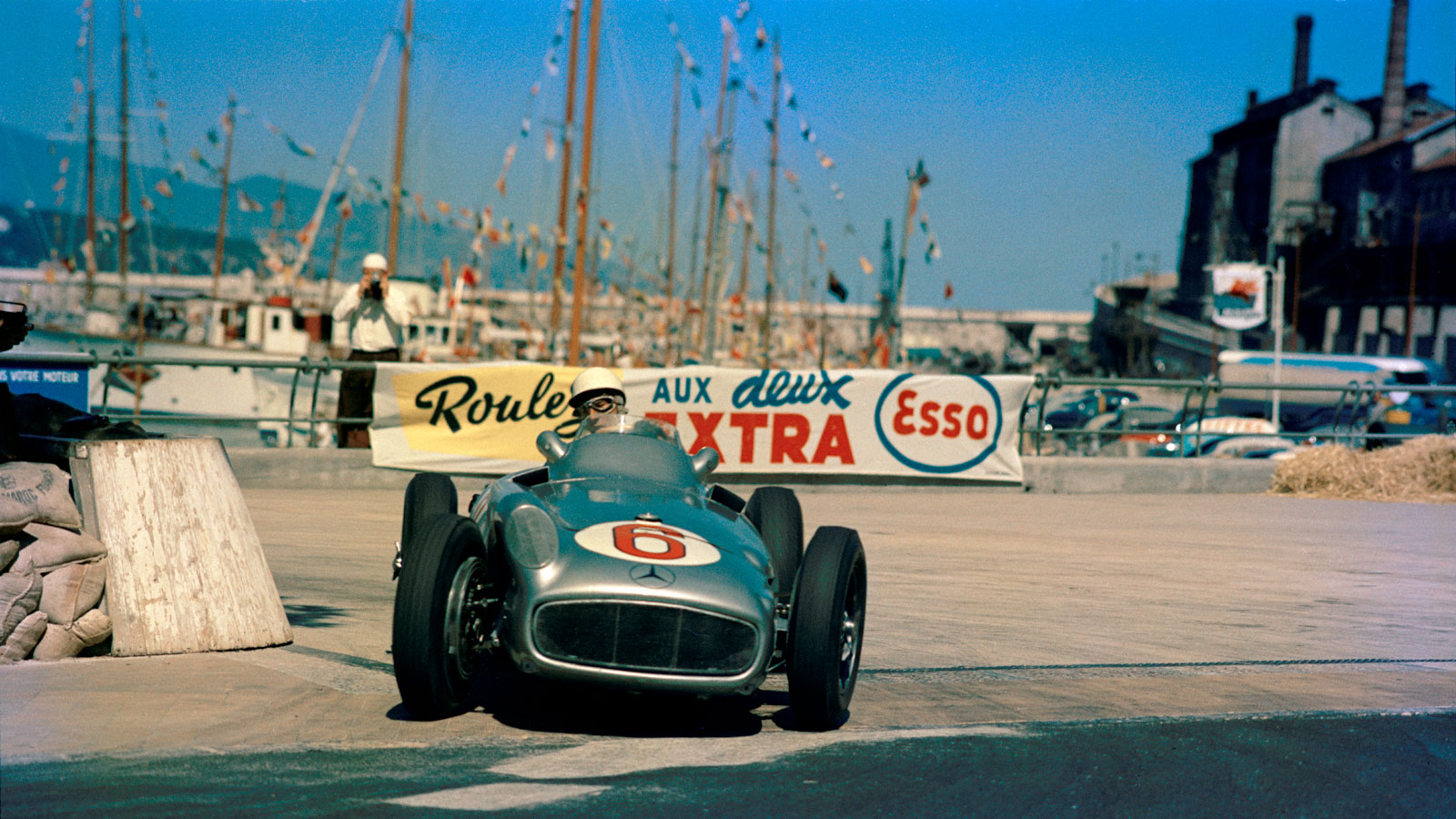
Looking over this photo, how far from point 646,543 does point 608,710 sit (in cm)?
88

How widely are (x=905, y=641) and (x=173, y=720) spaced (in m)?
3.90

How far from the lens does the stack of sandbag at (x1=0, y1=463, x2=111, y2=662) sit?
5875mm

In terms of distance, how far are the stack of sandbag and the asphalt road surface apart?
164 millimetres

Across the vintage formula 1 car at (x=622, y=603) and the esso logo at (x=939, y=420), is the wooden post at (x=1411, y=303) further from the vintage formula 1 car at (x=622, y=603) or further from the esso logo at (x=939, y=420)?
the vintage formula 1 car at (x=622, y=603)

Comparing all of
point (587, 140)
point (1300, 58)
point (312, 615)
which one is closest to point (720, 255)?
point (587, 140)

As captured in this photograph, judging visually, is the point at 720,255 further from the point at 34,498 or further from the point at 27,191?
the point at 34,498

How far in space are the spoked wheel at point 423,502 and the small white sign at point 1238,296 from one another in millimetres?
47338

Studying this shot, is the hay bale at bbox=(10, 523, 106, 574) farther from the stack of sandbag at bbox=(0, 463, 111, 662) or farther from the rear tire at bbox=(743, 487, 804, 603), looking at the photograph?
the rear tire at bbox=(743, 487, 804, 603)

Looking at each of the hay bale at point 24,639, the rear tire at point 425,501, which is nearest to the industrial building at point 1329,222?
the rear tire at point 425,501

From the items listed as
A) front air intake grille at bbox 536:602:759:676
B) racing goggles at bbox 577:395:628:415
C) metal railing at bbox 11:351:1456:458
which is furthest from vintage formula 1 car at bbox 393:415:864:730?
metal railing at bbox 11:351:1456:458

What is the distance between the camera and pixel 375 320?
15.0 meters

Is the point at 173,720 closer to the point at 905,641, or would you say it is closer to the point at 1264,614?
the point at 905,641

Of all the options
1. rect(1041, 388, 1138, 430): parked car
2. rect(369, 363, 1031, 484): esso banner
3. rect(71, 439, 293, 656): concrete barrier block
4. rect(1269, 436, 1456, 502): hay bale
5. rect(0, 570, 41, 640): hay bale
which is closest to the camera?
rect(0, 570, 41, 640): hay bale

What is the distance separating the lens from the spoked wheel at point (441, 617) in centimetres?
513
